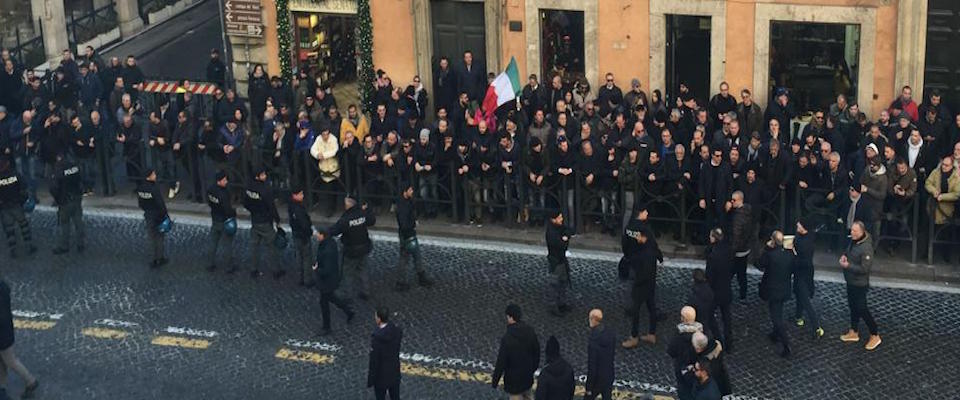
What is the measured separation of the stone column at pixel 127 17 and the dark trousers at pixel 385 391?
2215 centimetres

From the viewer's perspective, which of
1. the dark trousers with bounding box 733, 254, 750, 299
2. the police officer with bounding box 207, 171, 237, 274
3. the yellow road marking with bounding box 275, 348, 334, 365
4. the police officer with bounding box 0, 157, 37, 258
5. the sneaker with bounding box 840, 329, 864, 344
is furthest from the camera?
the police officer with bounding box 0, 157, 37, 258

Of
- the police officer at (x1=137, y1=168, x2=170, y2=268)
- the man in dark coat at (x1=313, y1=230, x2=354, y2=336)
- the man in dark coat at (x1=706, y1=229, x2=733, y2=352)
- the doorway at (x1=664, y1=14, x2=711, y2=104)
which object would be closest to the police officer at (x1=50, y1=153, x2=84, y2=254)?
the police officer at (x1=137, y1=168, x2=170, y2=268)

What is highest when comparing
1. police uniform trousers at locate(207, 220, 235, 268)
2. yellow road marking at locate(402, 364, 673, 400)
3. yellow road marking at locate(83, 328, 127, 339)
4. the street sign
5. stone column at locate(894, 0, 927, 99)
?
the street sign

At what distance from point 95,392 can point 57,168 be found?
5139mm

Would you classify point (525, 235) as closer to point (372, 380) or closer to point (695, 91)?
point (695, 91)

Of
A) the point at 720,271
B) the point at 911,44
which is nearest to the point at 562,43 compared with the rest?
the point at 911,44

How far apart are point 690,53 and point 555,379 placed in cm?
1077

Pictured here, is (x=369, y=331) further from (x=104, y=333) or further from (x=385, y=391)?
(x=104, y=333)

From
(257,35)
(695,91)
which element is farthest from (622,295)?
(257,35)

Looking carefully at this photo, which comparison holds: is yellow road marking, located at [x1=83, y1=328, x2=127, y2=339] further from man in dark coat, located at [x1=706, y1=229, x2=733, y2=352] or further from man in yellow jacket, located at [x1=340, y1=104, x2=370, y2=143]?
man in dark coat, located at [x1=706, y1=229, x2=733, y2=352]

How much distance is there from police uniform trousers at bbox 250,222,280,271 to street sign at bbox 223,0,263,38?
7.74m

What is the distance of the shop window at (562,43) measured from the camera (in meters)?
25.1

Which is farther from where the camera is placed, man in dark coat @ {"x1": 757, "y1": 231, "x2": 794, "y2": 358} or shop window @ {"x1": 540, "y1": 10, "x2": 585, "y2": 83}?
shop window @ {"x1": 540, "y1": 10, "x2": 585, "y2": 83}

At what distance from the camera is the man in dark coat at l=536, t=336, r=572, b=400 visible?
14984 mm
